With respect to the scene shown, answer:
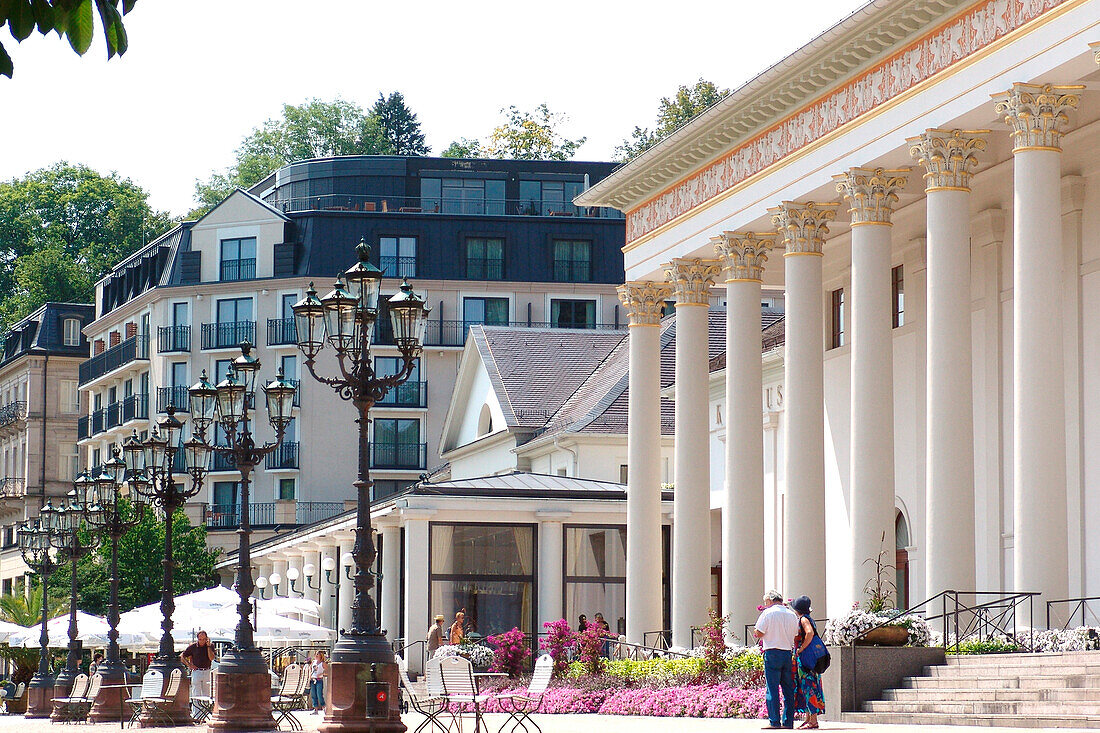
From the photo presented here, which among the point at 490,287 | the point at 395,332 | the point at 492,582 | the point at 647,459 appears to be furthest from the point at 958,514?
the point at 490,287

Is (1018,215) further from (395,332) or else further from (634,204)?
(634,204)

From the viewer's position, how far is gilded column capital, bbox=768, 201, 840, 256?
105ft

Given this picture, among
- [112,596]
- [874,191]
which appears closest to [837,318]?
[874,191]

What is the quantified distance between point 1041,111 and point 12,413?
88.1 m

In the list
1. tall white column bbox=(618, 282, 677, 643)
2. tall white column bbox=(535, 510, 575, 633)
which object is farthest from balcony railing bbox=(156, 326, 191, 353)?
tall white column bbox=(618, 282, 677, 643)

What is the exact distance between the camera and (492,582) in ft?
147

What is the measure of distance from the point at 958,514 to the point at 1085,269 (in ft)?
20.2

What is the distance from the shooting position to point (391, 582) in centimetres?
5025

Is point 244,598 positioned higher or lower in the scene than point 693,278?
lower

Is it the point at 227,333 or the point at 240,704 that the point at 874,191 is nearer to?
the point at 240,704

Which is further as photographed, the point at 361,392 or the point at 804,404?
the point at 804,404

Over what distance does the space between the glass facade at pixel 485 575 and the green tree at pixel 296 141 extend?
66269mm

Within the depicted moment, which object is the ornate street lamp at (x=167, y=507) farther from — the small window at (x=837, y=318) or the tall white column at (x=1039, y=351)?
the small window at (x=837, y=318)

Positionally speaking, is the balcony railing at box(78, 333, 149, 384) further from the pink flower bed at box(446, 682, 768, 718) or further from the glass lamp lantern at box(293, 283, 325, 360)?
the glass lamp lantern at box(293, 283, 325, 360)
